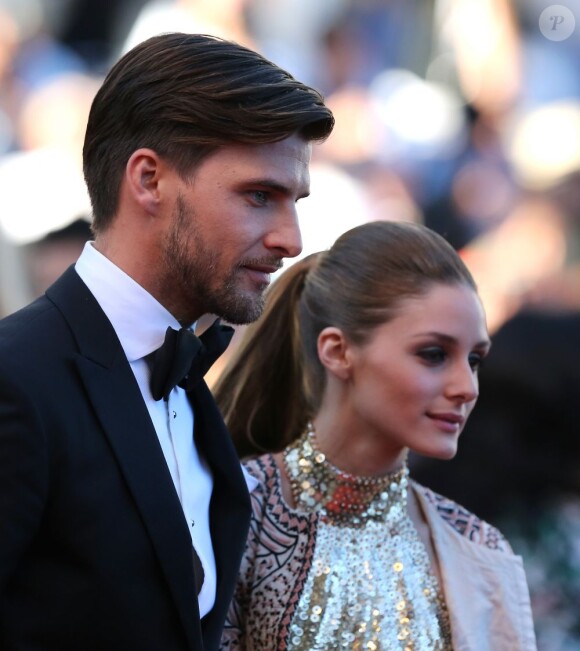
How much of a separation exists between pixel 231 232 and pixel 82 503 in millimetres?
507

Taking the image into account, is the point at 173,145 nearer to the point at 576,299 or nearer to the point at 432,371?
the point at 432,371

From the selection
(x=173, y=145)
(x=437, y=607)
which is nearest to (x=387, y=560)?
(x=437, y=607)

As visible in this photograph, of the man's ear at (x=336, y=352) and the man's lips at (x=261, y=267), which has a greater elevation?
the man's lips at (x=261, y=267)

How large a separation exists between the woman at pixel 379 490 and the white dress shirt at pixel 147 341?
1.68ft

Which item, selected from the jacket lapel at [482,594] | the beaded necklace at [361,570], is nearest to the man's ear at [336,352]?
the beaded necklace at [361,570]

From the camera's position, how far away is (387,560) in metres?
2.42

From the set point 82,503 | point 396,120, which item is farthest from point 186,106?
point 396,120

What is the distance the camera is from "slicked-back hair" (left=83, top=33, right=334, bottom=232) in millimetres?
1780

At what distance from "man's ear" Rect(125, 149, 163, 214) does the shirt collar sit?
118mm

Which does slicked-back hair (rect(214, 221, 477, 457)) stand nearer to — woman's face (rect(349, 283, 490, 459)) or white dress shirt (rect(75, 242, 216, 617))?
woman's face (rect(349, 283, 490, 459))

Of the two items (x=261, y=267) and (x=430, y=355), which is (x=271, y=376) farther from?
(x=261, y=267)

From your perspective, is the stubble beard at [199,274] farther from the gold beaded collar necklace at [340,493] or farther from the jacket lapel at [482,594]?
the jacket lapel at [482,594]

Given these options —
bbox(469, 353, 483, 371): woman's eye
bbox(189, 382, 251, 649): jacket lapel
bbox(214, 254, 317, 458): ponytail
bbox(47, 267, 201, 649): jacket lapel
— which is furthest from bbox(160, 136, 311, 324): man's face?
bbox(214, 254, 317, 458): ponytail

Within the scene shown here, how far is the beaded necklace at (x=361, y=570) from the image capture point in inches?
91.0
